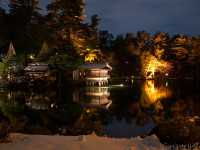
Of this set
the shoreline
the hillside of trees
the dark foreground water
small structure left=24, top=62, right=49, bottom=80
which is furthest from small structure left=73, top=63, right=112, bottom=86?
the shoreline

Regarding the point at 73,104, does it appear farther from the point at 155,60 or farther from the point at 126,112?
the point at 155,60

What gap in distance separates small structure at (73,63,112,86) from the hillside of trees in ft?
4.37

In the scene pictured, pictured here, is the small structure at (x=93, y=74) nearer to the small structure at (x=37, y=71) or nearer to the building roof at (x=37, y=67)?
the building roof at (x=37, y=67)

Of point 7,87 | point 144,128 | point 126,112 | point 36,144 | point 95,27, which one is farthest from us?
point 95,27

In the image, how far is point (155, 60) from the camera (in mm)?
40219

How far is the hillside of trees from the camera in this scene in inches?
1248

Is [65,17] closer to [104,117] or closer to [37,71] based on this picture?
[37,71]

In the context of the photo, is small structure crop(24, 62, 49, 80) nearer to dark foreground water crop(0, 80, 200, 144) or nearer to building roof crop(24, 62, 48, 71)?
building roof crop(24, 62, 48, 71)

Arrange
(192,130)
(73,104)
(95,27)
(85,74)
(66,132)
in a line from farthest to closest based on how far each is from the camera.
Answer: (95,27) < (85,74) < (73,104) < (66,132) < (192,130)

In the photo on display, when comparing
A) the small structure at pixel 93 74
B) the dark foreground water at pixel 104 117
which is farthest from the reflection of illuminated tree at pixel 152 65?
the dark foreground water at pixel 104 117

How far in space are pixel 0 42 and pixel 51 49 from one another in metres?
4.65

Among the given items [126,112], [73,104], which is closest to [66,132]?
[126,112]

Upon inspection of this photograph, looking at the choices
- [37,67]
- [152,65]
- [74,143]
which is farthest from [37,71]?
[74,143]

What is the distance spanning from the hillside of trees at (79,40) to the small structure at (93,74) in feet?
4.37
